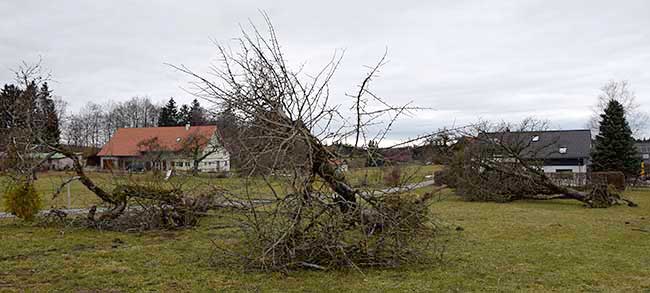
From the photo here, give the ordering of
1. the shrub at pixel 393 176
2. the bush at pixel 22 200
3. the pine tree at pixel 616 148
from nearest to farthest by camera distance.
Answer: the shrub at pixel 393 176
the bush at pixel 22 200
the pine tree at pixel 616 148

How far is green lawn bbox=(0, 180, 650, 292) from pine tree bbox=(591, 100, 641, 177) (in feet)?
58.1

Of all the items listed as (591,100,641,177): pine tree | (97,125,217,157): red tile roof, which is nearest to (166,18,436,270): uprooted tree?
(591,100,641,177): pine tree

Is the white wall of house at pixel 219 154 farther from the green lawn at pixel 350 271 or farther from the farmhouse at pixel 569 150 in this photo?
the farmhouse at pixel 569 150

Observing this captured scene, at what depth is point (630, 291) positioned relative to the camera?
503 centimetres

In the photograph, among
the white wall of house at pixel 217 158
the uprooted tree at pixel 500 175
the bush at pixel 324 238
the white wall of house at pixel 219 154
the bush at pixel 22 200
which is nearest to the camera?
the bush at pixel 324 238

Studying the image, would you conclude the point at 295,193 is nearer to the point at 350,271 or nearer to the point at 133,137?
the point at 350,271

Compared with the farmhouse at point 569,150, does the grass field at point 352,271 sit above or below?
below

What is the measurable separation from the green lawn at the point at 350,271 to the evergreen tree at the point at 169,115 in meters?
46.4

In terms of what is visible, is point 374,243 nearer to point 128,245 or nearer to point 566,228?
point 128,245

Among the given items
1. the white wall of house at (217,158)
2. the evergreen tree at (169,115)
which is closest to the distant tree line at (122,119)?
the evergreen tree at (169,115)

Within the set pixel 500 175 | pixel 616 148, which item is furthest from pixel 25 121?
pixel 616 148

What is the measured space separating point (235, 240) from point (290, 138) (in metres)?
2.95

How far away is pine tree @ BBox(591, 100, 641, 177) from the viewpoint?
25.9 m

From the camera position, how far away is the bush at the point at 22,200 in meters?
10.1
